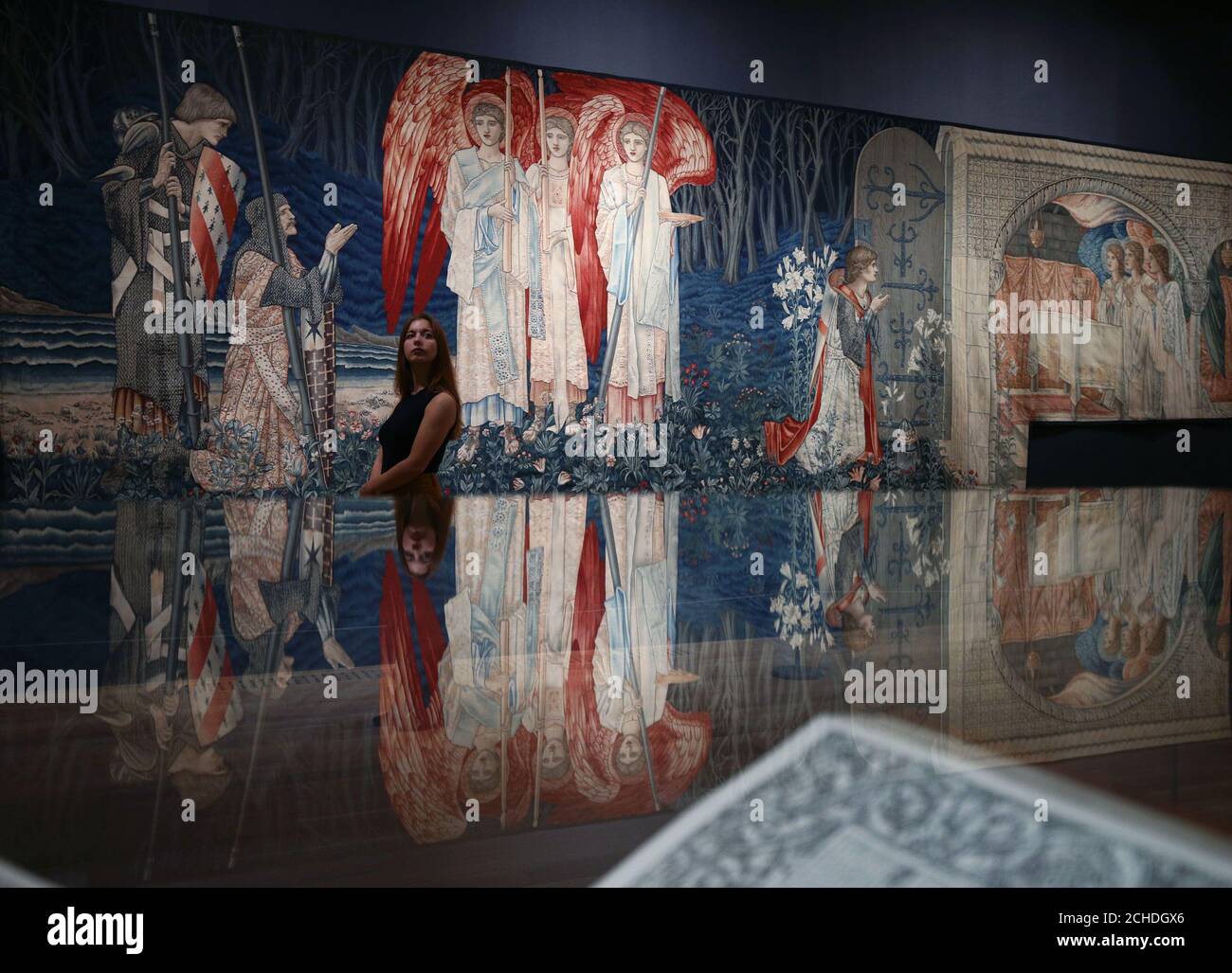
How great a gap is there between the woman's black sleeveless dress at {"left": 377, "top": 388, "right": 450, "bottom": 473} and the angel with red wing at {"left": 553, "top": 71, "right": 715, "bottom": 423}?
12.9 ft

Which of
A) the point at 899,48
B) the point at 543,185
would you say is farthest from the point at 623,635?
the point at 899,48

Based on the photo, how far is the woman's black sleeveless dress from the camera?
223 inches

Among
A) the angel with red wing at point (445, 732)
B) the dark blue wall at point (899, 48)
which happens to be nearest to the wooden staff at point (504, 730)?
the angel with red wing at point (445, 732)

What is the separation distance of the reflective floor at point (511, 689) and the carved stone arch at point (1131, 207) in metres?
7.44

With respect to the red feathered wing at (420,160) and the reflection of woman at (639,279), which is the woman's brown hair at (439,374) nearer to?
the red feathered wing at (420,160)

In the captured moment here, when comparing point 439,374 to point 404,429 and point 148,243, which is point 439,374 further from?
point 148,243

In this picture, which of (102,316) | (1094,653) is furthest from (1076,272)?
(1094,653)

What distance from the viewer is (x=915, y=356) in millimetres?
10961

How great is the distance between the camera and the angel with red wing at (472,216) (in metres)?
8.99

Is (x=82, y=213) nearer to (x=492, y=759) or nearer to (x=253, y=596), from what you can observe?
(x=253, y=596)

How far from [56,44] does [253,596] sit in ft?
21.5

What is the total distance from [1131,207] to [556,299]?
6.63 metres

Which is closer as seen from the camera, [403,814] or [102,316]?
[403,814]
